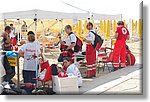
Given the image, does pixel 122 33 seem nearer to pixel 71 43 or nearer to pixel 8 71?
pixel 71 43

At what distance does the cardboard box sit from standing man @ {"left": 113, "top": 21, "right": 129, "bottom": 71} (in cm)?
200

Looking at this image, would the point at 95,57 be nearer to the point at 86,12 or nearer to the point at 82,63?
the point at 82,63

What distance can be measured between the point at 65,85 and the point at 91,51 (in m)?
1.70

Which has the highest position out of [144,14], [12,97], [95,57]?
[144,14]

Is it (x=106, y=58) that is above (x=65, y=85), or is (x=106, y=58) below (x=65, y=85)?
above

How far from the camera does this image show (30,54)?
6016mm

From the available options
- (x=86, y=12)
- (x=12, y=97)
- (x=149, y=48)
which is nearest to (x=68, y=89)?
(x=12, y=97)

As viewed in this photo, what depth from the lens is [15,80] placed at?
235 inches

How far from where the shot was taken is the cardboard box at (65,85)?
5457 millimetres

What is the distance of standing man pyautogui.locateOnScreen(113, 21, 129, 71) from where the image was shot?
7227 mm

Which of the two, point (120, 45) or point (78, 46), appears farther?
point (120, 45)

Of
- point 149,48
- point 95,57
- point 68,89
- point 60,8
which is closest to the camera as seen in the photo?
point 149,48

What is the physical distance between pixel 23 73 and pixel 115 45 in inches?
91.6

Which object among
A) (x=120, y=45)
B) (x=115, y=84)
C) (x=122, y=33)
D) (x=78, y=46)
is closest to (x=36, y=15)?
(x=78, y=46)
